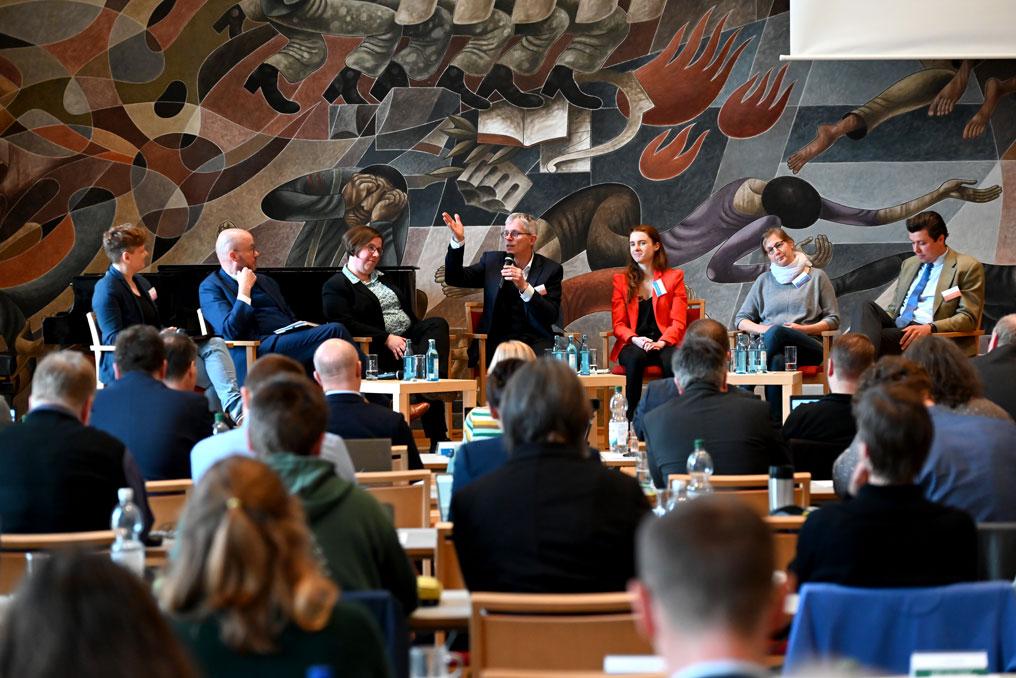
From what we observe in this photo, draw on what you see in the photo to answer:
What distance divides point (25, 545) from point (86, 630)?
206cm

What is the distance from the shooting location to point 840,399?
4789mm

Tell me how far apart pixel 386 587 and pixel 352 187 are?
23.9ft

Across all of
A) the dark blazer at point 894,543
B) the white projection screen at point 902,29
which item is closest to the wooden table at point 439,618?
the dark blazer at point 894,543

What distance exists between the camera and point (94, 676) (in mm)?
1072

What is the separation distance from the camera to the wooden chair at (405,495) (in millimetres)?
3938

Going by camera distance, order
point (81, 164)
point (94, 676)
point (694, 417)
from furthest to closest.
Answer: point (81, 164) → point (694, 417) → point (94, 676)

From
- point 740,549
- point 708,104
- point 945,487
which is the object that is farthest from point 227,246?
point 740,549

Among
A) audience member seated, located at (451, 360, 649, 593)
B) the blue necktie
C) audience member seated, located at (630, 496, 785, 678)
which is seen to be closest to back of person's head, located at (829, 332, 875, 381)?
audience member seated, located at (451, 360, 649, 593)

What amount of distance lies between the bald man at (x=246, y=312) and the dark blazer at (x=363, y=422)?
9.83 ft

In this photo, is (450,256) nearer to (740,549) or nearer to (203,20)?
(203,20)

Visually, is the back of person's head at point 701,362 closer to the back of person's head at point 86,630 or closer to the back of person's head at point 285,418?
the back of person's head at point 285,418

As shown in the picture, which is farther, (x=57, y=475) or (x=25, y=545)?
(x=57, y=475)

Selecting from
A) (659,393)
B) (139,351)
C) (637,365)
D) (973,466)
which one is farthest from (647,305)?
(973,466)

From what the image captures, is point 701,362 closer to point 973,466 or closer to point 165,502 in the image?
point 973,466
